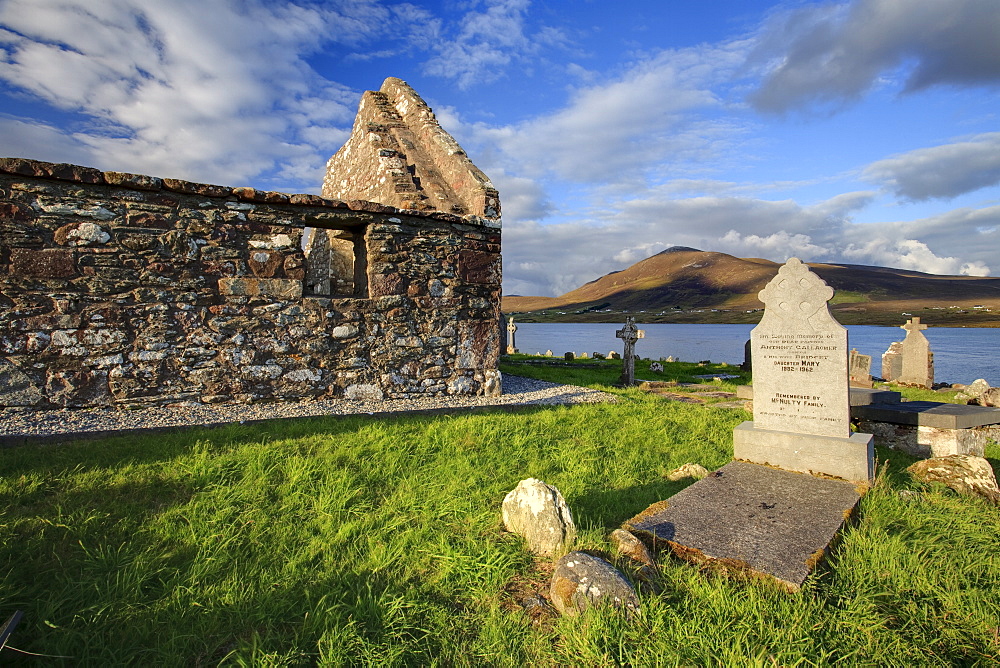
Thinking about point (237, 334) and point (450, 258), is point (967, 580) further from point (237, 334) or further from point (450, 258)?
point (237, 334)

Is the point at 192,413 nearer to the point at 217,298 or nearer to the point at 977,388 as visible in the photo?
the point at 217,298

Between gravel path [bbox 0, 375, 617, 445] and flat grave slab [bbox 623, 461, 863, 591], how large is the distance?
3629 millimetres

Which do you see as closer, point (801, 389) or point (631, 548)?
point (631, 548)

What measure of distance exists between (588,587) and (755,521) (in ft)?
5.55

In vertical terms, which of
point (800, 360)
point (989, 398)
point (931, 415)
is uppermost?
point (800, 360)

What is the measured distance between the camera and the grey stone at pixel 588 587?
2.43 m

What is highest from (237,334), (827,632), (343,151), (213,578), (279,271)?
(343,151)

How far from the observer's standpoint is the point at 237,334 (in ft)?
21.2

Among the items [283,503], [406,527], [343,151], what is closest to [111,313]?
[283,503]

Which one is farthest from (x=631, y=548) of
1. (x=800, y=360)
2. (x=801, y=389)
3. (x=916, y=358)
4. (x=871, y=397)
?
(x=916, y=358)

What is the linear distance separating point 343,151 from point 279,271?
6.07 m

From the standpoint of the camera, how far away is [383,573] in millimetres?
2758

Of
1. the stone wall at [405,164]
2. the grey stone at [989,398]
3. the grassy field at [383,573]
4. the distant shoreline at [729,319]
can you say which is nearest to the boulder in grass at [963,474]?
the grassy field at [383,573]

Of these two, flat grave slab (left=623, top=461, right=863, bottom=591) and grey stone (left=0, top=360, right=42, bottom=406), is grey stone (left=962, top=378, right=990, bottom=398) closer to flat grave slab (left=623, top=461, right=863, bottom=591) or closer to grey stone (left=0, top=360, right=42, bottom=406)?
flat grave slab (left=623, top=461, right=863, bottom=591)
